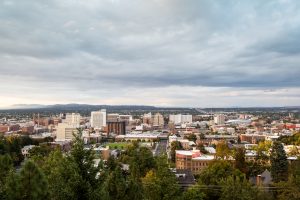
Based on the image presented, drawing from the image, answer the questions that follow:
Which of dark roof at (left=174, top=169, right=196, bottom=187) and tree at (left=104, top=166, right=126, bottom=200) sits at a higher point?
tree at (left=104, top=166, right=126, bottom=200)

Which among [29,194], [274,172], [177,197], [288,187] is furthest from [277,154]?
[29,194]

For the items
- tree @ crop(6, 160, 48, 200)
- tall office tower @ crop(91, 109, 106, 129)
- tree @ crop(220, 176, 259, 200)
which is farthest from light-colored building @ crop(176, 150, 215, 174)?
tall office tower @ crop(91, 109, 106, 129)

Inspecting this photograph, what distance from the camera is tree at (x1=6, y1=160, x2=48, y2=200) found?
47.9 feet

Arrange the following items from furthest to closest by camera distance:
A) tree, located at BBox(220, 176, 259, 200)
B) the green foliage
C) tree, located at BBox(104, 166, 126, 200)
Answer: the green foliage → tree, located at BBox(220, 176, 259, 200) → tree, located at BBox(104, 166, 126, 200)

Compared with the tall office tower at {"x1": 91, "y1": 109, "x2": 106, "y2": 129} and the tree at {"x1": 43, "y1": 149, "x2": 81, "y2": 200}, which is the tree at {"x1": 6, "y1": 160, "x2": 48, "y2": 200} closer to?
the tree at {"x1": 43, "y1": 149, "x2": 81, "y2": 200}

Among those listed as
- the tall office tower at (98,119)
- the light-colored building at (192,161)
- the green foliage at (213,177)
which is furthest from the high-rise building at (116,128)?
the green foliage at (213,177)

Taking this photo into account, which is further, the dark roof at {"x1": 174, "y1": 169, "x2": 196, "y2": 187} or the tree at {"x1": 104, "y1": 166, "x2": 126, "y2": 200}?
the dark roof at {"x1": 174, "y1": 169, "x2": 196, "y2": 187}

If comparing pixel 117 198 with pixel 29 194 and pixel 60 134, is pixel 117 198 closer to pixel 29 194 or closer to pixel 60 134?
pixel 29 194

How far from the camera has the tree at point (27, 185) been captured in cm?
1459

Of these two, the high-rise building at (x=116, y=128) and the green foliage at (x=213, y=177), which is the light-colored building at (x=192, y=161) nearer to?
the green foliage at (x=213, y=177)

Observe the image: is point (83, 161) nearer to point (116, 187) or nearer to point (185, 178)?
point (116, 187)

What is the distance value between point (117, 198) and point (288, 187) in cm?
1347

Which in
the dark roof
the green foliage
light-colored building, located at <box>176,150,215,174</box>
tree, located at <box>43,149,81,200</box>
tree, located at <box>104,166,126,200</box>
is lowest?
light-colored building, located at <box>176,150,215,174</box>

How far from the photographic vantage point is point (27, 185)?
14750mm
